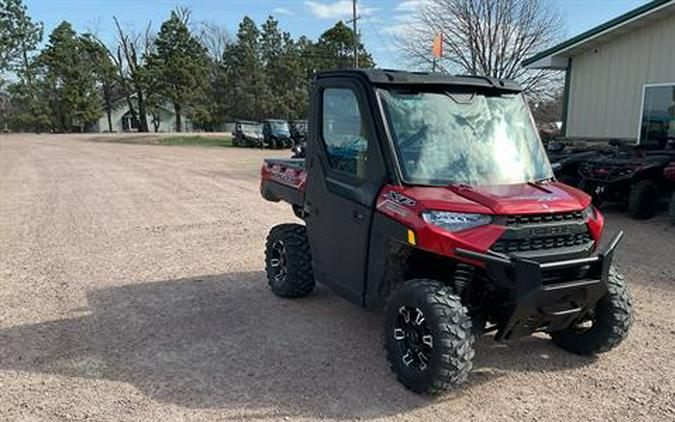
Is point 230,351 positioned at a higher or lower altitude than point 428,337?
lower

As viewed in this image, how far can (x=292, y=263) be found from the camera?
17.1 ft

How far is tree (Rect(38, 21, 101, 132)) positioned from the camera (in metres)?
54.3

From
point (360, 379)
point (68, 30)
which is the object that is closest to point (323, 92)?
point (360, 379)

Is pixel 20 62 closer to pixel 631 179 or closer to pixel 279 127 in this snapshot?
pixel 279 127

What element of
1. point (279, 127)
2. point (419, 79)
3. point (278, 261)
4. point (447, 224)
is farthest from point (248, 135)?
point (447, 224)

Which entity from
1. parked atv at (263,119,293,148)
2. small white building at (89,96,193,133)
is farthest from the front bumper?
small white building at (89,96,193,133)

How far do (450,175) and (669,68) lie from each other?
10.5 metres

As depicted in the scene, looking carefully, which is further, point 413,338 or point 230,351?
point 230,351

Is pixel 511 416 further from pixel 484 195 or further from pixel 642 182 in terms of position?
pixel 642 182

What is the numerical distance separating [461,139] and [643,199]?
23.4 ft

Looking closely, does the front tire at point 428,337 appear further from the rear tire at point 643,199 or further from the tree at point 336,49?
the tree at point 336,49

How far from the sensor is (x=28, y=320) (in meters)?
4.90

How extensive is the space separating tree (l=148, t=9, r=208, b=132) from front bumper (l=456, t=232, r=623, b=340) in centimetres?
5290

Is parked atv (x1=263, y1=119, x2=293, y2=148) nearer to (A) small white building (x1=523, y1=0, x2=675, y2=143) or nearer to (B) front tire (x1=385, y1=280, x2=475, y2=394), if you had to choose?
(A) small white building (x1=523, y1=0, x2=675, y2=143)
